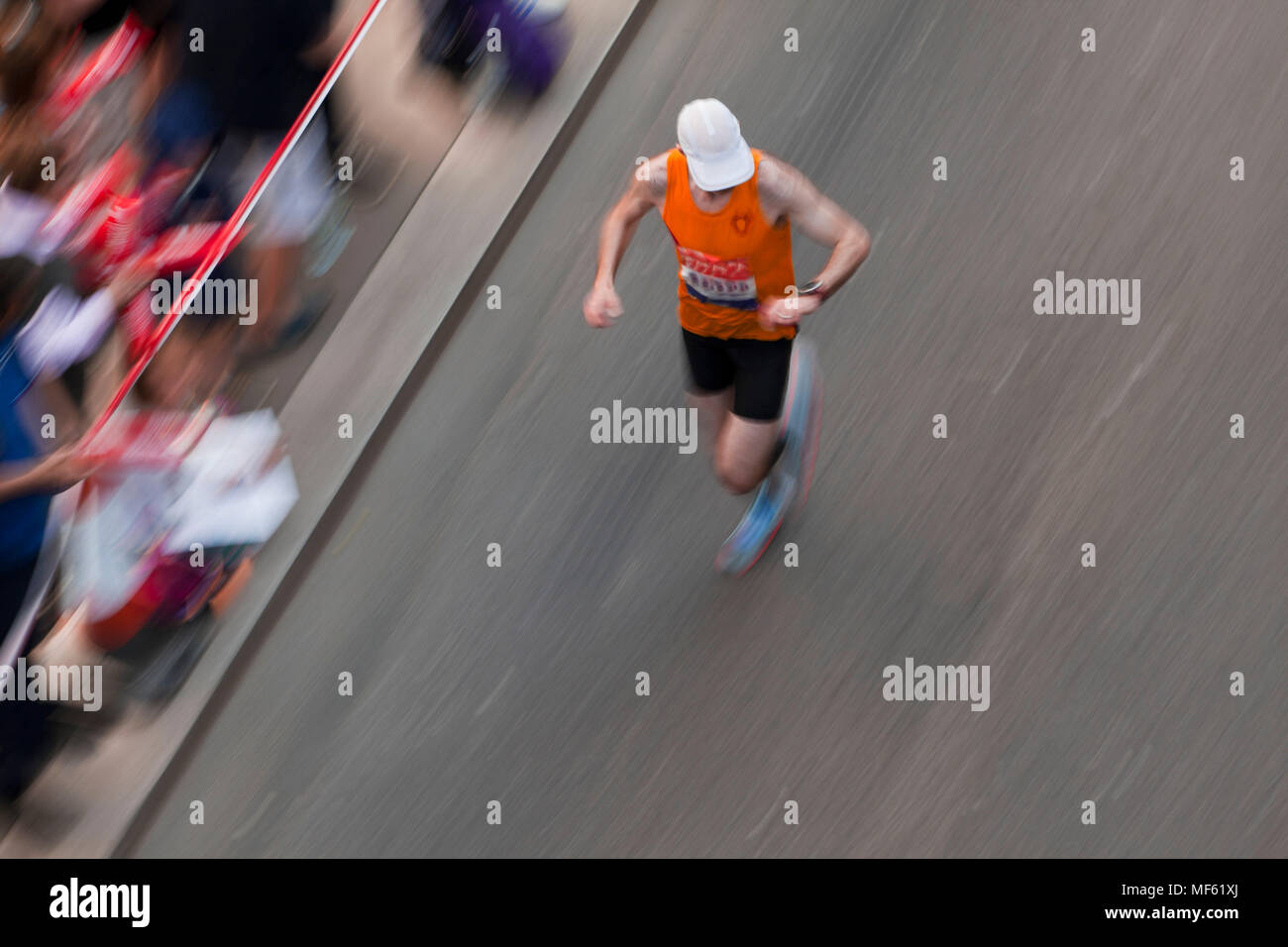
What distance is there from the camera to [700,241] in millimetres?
3373

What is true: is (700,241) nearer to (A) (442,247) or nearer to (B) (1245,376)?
(A) (442,247)

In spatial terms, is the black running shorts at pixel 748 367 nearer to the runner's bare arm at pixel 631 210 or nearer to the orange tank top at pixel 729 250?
the orange tank top at pixel 729 250

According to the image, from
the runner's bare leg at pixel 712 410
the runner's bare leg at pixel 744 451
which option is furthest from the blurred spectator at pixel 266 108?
the runner's bare leg at pixel 744 451

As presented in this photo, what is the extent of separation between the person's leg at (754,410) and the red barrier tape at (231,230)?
1.91 m

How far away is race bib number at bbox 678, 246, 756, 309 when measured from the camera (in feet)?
11.2

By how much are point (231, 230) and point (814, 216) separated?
221 centimetres

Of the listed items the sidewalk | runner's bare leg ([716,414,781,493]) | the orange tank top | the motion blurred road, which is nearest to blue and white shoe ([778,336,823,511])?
runner's bare leg ([716,414,781,493])

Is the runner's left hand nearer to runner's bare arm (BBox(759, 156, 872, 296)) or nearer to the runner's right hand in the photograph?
runner's bare arm (BBox(759, 156, 872, 296))

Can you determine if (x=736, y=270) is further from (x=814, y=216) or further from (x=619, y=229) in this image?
(x=619, y=229)

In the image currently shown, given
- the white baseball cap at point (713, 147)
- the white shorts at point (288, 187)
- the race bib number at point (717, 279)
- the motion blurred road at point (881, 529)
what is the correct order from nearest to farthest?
1. the white baseball cap at point (713, 147)
2. the race bib number at point (717, 279)
3. the motion blurred road at point (881, 529)
4. the white shorts at point (288, 187)

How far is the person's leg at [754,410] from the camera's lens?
3.71m

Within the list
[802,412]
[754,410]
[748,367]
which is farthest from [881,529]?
[748,367]

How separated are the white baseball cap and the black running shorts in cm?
60

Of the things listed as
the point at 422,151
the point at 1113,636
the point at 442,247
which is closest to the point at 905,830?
the point at 1113,636
